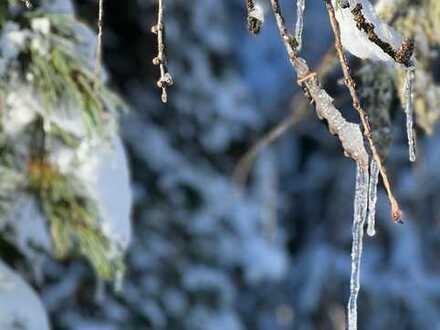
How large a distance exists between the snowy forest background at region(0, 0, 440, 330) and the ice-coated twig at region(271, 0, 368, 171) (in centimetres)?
165

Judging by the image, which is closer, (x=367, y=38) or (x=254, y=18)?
(x=254, y=18)

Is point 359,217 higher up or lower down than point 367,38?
lower down

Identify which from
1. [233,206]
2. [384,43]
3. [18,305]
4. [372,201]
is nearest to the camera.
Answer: [384,43]

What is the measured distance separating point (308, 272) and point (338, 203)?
0.61m

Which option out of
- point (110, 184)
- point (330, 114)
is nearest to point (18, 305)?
point (110, 184)

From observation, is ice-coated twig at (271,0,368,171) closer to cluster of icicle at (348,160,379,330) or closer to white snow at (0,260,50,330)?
cluster of icicle at (348,160,379,330)

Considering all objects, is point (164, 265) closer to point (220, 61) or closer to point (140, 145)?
point (140, 145)

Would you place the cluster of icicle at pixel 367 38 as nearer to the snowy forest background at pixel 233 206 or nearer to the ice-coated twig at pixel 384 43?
the ice-coated twig at pixel 384 43

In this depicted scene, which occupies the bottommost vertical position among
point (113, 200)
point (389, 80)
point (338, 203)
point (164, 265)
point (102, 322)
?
point (113, 200)

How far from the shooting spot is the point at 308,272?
6844 millimetres

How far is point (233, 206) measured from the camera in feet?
18.4

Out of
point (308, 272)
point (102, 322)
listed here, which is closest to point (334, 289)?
point (308, 272)

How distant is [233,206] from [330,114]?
163 inches

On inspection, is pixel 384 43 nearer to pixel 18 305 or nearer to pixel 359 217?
pixel 359 217
